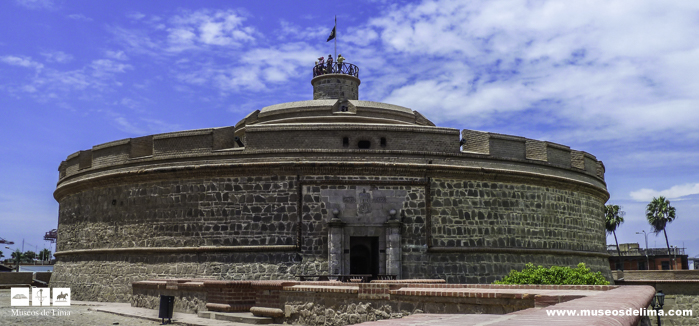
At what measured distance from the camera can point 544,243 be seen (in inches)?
740

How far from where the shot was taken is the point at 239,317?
37.6ft

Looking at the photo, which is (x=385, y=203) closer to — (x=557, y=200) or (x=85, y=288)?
(x=557, y=200)

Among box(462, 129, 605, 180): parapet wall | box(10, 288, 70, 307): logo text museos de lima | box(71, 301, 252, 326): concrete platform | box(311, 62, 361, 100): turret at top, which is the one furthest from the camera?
box(311, 62, 361, 100): turret at top

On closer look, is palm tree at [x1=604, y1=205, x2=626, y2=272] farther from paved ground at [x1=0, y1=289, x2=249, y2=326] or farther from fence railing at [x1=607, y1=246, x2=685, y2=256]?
paved ground at [x1=0, y1=289, x2=249, y2=326]

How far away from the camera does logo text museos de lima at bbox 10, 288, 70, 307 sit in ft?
58.6

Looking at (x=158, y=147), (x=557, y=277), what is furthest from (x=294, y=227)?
(x=557, y=277)

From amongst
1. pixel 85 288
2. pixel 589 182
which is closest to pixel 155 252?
pixel 85 288

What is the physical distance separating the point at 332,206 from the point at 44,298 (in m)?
10.4

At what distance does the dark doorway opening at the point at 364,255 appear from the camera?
56.9 feet

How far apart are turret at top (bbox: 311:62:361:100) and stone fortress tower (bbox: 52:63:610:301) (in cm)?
693

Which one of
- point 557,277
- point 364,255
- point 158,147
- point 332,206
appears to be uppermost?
point 158,147

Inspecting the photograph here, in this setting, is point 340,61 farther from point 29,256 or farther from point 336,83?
point 29,256

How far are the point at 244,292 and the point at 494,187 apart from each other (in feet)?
30.1

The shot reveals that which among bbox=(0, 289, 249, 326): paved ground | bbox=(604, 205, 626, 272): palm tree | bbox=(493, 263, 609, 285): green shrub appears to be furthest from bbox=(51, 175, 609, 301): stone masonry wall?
bbox=(604, 205, 626, 272): palm tree
